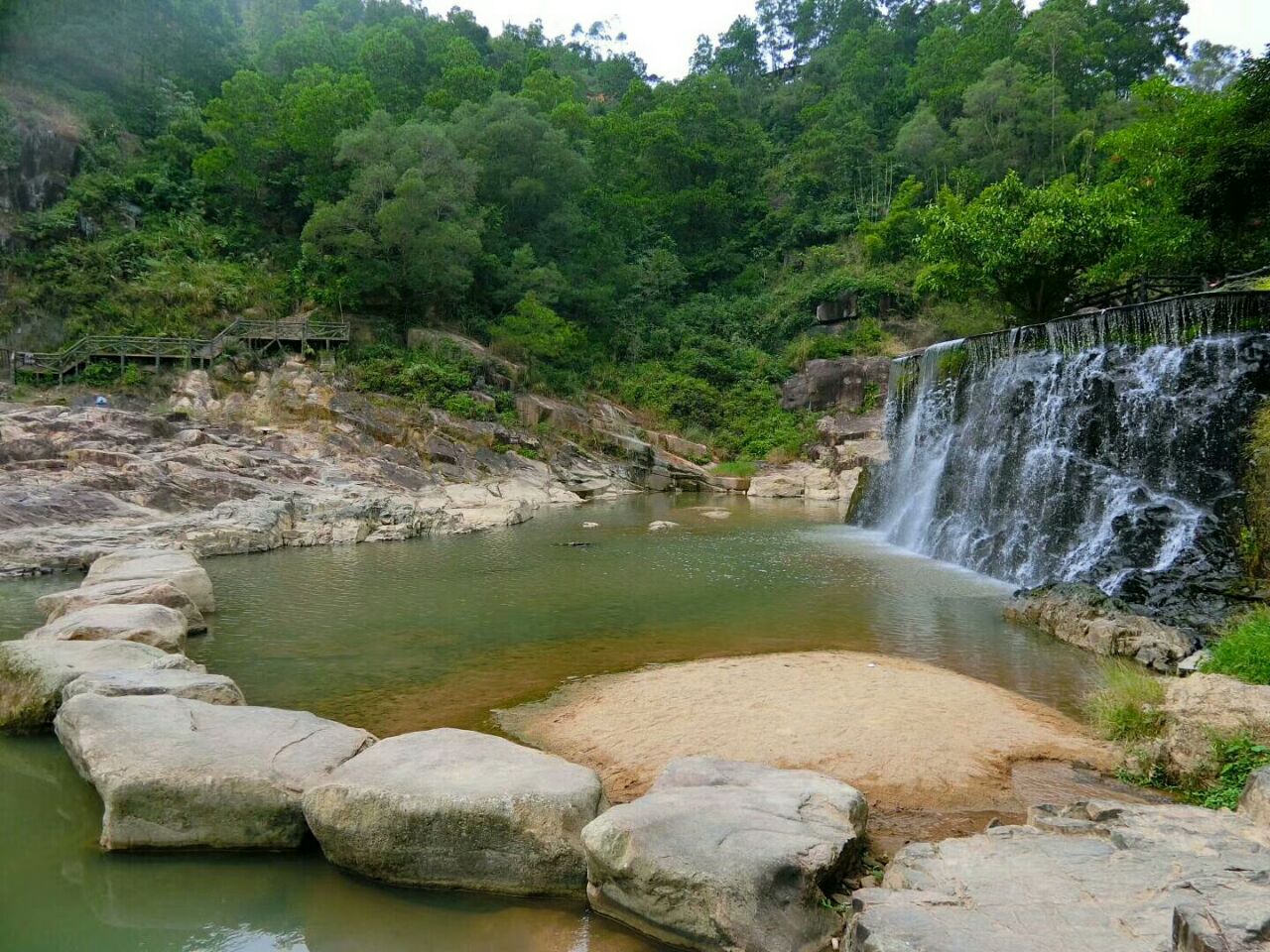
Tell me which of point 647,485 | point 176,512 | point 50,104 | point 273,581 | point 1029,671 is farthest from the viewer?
point 50,104

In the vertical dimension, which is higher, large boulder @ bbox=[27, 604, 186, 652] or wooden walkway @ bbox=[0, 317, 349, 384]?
wooden walkway @ bbox=[0, 317, 349, 384]

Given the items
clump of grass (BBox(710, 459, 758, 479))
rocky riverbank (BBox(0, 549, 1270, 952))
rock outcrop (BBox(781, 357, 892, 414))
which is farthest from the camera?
rock outcrop (BBox(781, 357, 892, 414))

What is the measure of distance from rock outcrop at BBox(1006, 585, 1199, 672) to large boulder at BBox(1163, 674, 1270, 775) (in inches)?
128

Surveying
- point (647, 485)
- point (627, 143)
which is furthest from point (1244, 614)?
point (627, 143)

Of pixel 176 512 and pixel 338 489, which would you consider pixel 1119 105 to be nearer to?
pixel 338 489

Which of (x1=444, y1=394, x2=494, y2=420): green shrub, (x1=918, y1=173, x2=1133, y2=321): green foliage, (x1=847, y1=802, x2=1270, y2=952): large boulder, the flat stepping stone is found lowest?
the flat stepping stone

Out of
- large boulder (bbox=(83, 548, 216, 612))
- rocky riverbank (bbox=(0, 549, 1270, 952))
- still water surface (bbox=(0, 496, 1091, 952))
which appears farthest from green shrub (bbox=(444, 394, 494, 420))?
rocky riverbank (bbox=(0, 549, 1270, 952))

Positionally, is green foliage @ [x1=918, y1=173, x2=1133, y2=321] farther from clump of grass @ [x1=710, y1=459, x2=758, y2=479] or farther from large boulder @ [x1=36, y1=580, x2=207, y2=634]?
large boulder @ [x1=36, y1=580, x2=207, y2=634]

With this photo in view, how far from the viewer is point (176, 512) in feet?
56.7

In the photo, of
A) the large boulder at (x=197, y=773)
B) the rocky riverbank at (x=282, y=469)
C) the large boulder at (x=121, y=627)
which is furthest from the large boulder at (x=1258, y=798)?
the rocky riverbank at (x=282, y=469)

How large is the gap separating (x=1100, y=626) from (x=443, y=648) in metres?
7.99

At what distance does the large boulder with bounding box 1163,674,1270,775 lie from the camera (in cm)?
530

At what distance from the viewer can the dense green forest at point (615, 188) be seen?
22.6 meters

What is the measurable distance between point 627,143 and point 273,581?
43.6 meters
